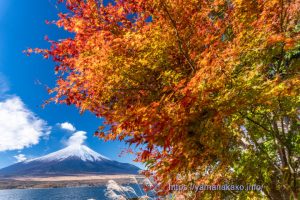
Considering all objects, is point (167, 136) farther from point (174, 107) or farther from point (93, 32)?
point (93, 32)

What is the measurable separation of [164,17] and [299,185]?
615 centimetres

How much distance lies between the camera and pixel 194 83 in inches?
199

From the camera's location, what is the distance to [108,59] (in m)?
6.01

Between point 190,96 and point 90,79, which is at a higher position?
point 90,79

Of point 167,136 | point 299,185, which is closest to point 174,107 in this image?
point 167,136

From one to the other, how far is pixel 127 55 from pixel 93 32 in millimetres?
2372

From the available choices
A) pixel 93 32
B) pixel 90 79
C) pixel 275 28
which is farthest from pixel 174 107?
pixel 93 32

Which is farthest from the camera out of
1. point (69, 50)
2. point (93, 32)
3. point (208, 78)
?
point (69, 50)

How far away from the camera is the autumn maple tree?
5.12m

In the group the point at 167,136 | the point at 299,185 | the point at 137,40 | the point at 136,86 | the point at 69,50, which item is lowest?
the point at 299,185

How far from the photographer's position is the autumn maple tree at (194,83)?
512cm

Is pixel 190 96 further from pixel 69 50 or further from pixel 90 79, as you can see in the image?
pixel 69 50

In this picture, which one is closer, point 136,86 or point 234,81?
point 234,81

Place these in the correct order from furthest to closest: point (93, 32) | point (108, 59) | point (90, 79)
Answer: point (93, 32) < point (90, 79) < point (108, 59)
